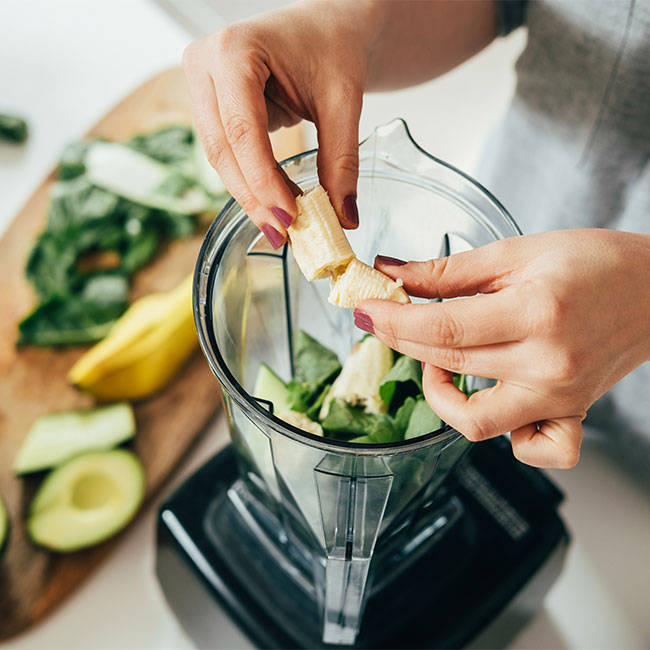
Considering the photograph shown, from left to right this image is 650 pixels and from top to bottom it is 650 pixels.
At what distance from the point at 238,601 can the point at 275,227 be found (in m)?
0.42

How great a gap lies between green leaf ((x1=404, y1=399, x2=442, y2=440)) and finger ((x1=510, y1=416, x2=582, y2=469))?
7 centimetres

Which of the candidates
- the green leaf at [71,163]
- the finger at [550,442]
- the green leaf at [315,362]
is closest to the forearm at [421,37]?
the green leaf at [315,362]

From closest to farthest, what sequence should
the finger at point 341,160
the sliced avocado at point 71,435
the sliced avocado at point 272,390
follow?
the finger at point 341,160, the sliced avocado at point 272,390, the sliced avocado at point 71,435

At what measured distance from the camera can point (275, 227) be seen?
1.67ft

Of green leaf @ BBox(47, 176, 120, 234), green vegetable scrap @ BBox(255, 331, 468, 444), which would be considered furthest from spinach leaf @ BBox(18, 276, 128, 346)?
green vegetable scrap @ BBox(255, 331, 468, 444)

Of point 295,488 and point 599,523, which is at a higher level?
point 295,488

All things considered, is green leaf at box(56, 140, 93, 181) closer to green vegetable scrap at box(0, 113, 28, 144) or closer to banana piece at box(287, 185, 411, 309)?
green vegetable scrap at box(0, 113, 28, 144)

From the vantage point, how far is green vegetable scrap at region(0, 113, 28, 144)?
1.26 meters

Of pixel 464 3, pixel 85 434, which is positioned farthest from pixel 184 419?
pixel 464 3

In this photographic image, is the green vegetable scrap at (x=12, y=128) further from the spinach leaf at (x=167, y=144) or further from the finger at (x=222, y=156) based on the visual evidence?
the finger at (x=222, y=156)

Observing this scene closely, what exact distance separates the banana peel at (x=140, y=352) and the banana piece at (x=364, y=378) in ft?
1.43

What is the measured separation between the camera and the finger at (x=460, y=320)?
0.42m

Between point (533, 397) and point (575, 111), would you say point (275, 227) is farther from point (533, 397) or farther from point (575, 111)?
point (575, 111)

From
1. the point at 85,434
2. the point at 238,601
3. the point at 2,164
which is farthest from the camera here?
the point at 2,164
